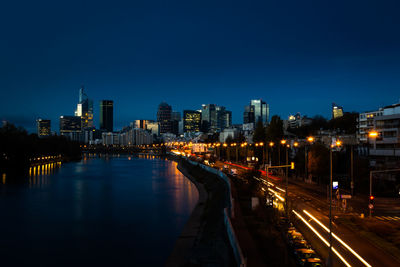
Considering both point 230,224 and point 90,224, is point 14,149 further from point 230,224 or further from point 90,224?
point 230,224

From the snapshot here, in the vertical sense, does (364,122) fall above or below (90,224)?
above

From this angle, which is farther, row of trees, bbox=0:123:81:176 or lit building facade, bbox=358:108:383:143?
row of trees, bbox=0:123:81:176

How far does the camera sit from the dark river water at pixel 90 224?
20.3 metres

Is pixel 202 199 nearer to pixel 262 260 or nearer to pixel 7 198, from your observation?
pixel 7 198

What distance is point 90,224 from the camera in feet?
90.7

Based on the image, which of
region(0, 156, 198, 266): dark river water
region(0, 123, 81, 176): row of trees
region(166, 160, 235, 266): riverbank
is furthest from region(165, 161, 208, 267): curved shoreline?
region(0, 123, 81, 176): row of trees

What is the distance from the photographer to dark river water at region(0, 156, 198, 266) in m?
20.3

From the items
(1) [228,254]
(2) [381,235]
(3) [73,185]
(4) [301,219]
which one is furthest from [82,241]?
(3) [73,185]

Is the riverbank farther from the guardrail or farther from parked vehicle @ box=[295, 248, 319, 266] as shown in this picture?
parked vehicle @ box=[295, 248, 319, 266]

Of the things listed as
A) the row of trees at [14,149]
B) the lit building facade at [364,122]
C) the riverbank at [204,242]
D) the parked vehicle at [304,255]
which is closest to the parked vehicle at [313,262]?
the parked vehicle at [304,255]

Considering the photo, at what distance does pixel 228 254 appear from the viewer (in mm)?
14891

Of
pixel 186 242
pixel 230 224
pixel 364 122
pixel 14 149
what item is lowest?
pixel 186 242

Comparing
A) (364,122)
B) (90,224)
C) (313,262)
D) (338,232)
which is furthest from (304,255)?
(364,122)

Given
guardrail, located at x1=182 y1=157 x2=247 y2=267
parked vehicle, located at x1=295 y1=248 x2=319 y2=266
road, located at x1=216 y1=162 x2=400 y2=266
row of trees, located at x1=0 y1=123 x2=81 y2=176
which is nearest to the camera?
guardrail, located at x1=182 y1=157 x2=247 y2=267
